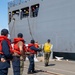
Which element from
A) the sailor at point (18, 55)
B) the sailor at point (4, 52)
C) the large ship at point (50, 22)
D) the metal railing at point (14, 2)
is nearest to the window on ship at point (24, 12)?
the large ship at point (50, 22)

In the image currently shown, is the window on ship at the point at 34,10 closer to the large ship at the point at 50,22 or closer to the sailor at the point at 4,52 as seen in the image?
the large ship at the point at 50,22

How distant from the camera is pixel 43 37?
2750 centimetres

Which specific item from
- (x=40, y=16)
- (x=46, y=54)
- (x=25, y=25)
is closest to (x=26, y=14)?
(x=25, y=25)

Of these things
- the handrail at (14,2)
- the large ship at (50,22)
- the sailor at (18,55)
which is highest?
the handrail at (14,2)

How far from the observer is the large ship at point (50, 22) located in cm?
2386

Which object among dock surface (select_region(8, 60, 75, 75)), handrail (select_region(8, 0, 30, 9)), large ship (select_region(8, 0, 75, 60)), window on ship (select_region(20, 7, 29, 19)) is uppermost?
handrail (select_region(8, 0, 30, 9))

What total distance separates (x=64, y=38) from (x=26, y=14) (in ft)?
30.6

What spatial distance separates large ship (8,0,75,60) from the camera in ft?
78.3

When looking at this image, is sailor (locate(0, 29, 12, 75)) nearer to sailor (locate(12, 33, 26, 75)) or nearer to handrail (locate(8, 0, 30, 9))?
sailor (locate(12, 33, 26, 75))

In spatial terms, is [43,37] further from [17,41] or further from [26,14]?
[17,41]

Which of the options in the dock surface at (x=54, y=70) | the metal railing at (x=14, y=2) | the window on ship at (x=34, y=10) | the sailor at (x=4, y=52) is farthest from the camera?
the metal railing at (x=14, y=2)

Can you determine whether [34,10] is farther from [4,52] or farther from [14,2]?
[4,52]

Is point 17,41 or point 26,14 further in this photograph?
point 26,14

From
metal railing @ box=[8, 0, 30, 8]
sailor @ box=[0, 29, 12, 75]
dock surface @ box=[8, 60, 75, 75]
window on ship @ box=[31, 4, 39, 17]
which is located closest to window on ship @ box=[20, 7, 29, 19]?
metal railing @ box=[8, 0, 30, 8]
